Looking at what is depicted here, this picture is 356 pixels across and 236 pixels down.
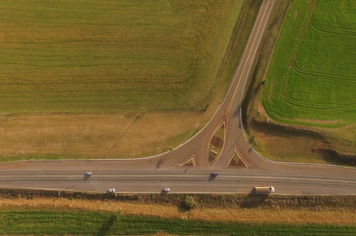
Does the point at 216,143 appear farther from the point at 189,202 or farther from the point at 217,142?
the point at 189,202

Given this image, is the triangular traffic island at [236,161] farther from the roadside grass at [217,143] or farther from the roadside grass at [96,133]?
the roadside grass at [96,133]

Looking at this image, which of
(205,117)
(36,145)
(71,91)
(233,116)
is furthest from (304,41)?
(36,145)

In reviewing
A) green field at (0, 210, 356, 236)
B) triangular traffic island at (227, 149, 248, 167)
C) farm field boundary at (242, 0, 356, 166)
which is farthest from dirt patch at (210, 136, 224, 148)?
green field at (0, 210, 356, 236)

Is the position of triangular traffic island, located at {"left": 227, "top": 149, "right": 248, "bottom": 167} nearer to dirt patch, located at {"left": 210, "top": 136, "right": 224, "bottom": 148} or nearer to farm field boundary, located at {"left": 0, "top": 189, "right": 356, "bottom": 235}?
dirt patch, located at {"left": 210, "top": 136, "right": 224, "bottom": 148}

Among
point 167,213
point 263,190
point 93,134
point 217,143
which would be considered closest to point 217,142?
point 217,143

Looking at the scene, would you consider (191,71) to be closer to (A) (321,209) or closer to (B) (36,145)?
(B) (36,145)

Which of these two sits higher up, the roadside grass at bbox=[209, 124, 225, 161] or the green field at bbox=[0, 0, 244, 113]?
the green field at bbox=[0, 0, 244, 113]
